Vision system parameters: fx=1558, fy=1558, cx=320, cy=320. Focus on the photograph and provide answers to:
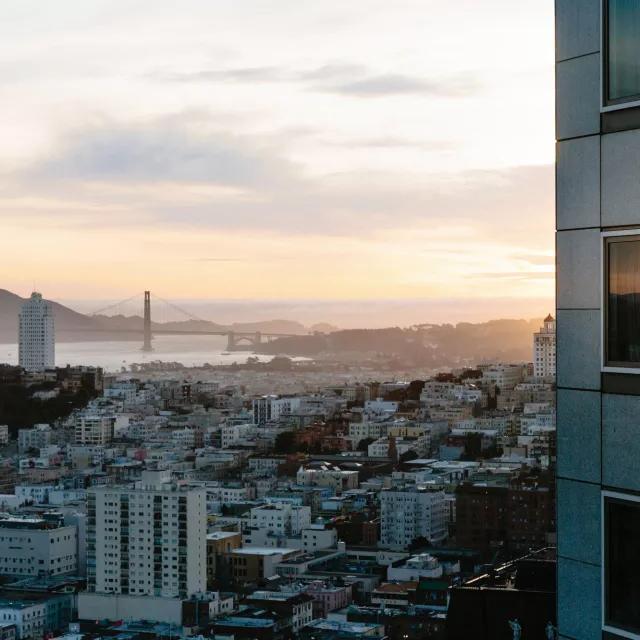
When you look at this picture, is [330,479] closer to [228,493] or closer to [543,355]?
[228,493]

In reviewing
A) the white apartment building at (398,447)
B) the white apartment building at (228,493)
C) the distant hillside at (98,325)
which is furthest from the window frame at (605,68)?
the distant hillside at (98,325)

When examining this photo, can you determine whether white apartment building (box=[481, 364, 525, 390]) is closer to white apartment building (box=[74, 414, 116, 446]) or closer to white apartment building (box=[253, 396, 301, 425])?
white apartment building (box=[253, 396, 301, 425])

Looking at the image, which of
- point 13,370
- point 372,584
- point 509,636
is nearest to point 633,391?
point 509,636

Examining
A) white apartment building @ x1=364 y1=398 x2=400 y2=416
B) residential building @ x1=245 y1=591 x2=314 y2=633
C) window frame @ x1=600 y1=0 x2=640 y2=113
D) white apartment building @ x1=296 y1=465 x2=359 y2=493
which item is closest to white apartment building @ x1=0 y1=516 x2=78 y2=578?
residential building @ x1=245 y1=591 x2=314 y2=633

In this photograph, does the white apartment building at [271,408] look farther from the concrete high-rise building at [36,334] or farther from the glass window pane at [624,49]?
the glass window pane at [624,49]

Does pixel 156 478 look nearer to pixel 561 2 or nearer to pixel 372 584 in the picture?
pixel 372 584
